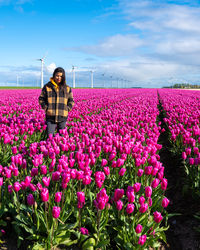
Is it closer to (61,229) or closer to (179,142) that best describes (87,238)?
Answer: (61,229)

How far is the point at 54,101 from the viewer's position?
6895 millimetres

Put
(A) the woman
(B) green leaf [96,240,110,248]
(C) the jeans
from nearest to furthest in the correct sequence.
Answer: (B) green leaf [96,240,110,248] → (A) the woman → (C) the jeans

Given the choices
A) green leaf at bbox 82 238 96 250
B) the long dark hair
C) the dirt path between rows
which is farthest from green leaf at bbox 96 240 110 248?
the long dark hair

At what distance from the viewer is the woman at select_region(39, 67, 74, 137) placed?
6.79m

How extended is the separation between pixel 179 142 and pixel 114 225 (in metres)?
4.39

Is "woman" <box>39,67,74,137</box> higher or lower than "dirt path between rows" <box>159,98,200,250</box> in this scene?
higher

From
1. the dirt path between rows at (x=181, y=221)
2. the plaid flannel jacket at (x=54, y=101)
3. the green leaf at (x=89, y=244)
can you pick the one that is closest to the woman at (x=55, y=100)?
the plaid flannel jacket at (x=54, y=101)

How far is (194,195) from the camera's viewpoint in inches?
177

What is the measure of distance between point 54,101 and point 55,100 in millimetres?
42

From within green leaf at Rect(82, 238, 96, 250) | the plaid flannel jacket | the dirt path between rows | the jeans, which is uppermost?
the plaid flannel jacket

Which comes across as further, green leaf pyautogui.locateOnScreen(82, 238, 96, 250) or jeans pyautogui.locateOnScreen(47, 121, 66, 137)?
jeans pyautogui.locateOnScreen(47, 121, 66, 137)

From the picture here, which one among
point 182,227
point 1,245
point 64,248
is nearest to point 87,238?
point 64,248

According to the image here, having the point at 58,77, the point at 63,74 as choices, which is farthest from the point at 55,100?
the point at 63,74

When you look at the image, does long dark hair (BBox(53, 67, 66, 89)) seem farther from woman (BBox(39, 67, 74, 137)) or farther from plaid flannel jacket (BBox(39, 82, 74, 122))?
plaid flannel jacket (BBox(39, 82, 74, 122))
